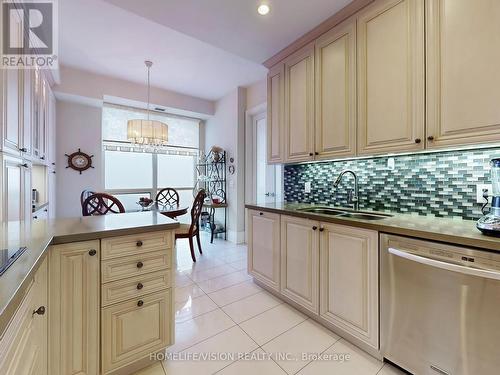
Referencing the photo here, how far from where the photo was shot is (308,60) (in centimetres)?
229

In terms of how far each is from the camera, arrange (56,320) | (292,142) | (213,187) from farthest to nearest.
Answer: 1. (213,187)
2. (292,142)
3. (56,320)

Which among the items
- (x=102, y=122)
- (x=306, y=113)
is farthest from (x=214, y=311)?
(x=102, y=122)

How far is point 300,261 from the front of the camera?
2.04 m

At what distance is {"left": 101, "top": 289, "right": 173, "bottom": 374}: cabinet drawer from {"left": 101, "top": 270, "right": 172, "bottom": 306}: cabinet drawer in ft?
0.11

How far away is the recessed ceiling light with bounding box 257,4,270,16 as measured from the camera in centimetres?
188

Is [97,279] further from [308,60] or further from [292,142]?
[308,60]

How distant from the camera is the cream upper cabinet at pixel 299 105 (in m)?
2.29

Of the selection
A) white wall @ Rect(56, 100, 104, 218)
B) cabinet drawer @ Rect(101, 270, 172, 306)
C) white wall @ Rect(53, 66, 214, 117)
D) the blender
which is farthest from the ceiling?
cabinet drawer @ Rect(101, 270, 172, 306)

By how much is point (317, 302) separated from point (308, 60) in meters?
2.21

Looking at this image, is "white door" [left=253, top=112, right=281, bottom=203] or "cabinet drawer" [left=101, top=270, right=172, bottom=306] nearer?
"cabinet drawer" [left=101, top=270, right=172, bottom=306]

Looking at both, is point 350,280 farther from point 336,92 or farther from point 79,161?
point 79,161

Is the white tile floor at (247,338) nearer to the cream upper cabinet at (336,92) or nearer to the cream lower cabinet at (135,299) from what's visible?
the cream lower cabinet at (135,299)

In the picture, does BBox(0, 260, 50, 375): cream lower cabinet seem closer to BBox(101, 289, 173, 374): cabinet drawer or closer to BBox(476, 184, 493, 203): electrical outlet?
BBox(101, 289, 173, 374): cabinet drawer

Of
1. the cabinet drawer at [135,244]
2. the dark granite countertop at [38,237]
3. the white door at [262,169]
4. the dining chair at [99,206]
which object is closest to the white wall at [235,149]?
the white door at [262,169]
